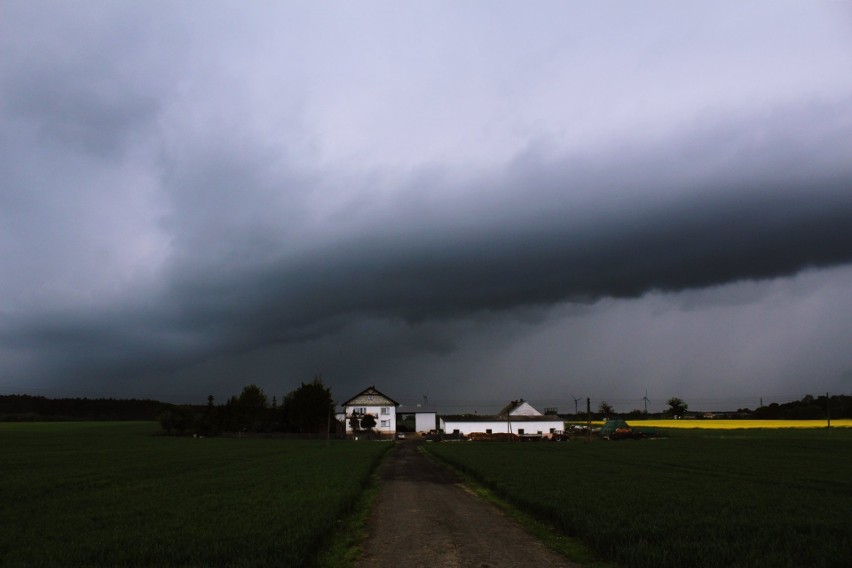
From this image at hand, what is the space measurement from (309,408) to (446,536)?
10874cm

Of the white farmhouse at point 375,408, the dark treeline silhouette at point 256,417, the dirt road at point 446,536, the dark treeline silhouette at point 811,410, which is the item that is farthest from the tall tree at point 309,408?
the dark treeline silhouette at point 811,410

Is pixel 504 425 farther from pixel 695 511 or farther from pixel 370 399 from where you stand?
pixel 695 511

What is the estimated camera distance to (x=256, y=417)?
128 m

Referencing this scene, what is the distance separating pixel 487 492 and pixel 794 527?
1465cm

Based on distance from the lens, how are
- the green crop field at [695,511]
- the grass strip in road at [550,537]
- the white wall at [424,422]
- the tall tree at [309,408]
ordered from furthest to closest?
the white wall at [424,422]
the tall tree at [309,408]
the grass strip in road at [550,537]
the green crop field at [695,511]

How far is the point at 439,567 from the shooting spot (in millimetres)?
13055

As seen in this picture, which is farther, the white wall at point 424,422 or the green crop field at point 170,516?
the white wall at point 424,422

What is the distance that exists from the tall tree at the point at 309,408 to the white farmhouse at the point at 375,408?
15026 mm

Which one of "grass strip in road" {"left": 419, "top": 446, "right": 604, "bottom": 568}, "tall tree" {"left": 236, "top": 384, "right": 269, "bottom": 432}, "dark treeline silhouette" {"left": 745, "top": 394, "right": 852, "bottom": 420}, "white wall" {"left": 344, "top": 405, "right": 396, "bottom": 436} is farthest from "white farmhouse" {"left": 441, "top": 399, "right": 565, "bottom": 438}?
"grass strip in road" {"left": 419, "top": 446, "right": 604, "bottom": 568}

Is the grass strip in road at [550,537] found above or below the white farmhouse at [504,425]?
above

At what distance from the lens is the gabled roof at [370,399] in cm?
14075

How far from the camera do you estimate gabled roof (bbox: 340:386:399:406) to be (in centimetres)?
14075

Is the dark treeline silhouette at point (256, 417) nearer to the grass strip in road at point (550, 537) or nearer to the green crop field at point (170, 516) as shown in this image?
the green crop field at point (170, 516)

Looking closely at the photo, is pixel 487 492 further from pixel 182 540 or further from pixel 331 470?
pixel 182 540
